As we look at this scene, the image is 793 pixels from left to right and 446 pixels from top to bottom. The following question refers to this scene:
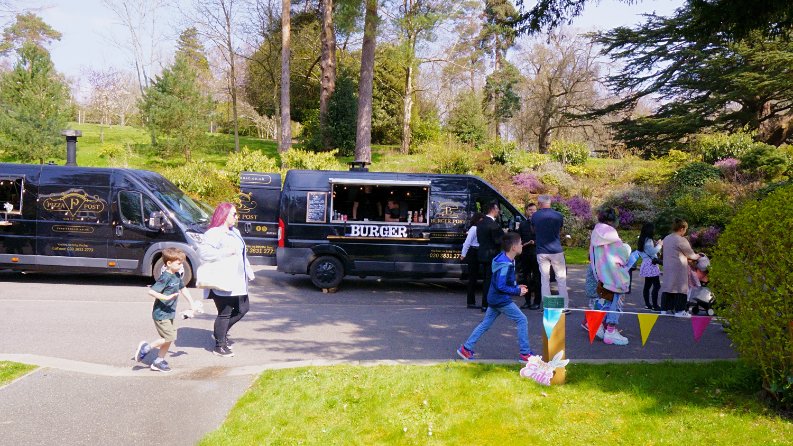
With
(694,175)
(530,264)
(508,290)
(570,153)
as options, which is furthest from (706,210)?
(508,290)

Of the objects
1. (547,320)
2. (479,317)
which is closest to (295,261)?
(479,317)

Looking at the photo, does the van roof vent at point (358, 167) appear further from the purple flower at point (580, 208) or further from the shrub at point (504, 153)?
the shrub at point (504, 153)

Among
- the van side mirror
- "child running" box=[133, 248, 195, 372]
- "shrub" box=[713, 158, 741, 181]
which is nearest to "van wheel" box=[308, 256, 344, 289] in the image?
the van side mirror

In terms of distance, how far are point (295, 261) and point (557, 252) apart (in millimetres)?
4987

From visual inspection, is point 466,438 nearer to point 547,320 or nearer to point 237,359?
point 547,320

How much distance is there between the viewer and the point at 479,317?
9.30m

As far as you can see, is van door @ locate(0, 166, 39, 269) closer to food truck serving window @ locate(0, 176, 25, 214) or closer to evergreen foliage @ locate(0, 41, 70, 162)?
food truck serving window @ locate(0, 176, 25, 214)

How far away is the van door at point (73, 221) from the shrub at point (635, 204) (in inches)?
601

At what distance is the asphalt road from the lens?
17.1 ft

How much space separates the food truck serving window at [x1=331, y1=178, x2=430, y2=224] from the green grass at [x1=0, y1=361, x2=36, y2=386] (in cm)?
596

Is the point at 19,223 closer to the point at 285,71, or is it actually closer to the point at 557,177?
the point at 285,71

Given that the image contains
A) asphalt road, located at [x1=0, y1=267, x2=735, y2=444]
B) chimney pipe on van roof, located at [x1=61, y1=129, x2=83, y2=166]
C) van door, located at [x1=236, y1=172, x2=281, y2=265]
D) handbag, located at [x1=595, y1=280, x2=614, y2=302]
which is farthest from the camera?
chimney pipe on van roof, located at [x1=61, y1=129, x2=83, y2=166]

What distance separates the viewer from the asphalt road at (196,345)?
17.1 ft

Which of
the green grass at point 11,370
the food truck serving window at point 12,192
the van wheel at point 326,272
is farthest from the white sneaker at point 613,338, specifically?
the food truck serving window at point 12,192
